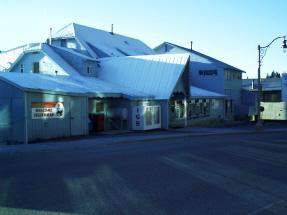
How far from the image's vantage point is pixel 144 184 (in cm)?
998

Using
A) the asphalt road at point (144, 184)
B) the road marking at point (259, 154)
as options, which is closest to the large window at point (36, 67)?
the asphalt road at point (144, 184)

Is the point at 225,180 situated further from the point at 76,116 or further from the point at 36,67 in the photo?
the point at 36,67

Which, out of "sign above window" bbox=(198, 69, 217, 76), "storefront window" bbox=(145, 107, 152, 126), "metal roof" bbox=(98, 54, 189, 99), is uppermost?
"sign above window" bbox=(198, 69, 217, 76)

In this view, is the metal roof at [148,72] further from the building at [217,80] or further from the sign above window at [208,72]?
the sign above window at [208,72]

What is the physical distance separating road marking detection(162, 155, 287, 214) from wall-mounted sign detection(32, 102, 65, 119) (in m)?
10.3

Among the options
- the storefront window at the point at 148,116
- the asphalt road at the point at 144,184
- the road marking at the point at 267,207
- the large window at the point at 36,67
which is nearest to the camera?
the road marking at the point at 267,207

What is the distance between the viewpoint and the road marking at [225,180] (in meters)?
8.73

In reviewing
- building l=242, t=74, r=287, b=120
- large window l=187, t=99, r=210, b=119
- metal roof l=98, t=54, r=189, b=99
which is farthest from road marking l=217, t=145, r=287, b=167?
building l=242, t=74, r=287, b=120

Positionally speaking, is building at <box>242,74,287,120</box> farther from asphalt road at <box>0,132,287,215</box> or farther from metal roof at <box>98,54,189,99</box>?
asphalt road at <box>0,132,287,215</box>

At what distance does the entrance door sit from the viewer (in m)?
25.7

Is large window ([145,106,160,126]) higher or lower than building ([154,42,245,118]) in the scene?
lower

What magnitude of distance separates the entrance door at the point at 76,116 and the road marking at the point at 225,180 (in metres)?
11.9

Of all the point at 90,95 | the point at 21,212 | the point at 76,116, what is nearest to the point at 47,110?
the point at 76,116

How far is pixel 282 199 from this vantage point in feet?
28.7
